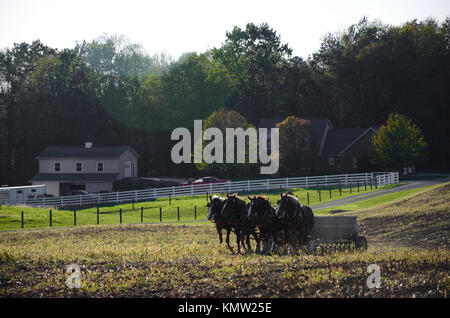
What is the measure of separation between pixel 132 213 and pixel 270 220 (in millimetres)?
29717

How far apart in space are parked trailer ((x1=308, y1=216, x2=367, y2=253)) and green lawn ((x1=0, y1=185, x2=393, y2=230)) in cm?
2052

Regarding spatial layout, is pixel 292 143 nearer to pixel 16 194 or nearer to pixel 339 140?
pixel 339 140

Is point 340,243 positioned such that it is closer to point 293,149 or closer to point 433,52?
point 293,149

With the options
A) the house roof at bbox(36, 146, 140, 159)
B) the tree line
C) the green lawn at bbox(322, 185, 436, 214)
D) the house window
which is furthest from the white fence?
the tree line

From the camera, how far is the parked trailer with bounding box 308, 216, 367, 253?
17766 millimetres

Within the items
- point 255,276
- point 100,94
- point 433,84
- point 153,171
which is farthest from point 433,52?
point 255,276

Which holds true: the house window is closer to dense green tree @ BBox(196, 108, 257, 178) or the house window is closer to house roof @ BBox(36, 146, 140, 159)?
dense green tree @ BBox(196, 108, 257, 178)

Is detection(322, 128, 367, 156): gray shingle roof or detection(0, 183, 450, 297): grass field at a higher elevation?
detection(322, 128, 367, 156): gray shingle roof

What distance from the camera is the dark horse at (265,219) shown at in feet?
56.2

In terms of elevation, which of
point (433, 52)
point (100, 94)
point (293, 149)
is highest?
point (433, 52)

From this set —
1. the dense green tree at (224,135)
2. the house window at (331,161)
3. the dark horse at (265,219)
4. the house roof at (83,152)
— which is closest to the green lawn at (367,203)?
the dark horse at (265,219)

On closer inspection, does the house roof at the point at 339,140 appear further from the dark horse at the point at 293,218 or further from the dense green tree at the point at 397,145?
the dark horse at the point at 293,218
